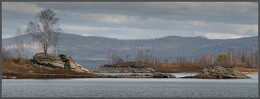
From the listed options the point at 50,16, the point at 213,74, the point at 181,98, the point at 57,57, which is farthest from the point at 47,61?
the point at 181,98

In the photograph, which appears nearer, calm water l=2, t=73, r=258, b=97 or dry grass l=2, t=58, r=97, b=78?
calm water l=2, t=73, r=258, b=97

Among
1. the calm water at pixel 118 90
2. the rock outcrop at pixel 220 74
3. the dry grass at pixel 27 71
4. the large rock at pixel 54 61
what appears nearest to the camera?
the calm water at pixel 118 90

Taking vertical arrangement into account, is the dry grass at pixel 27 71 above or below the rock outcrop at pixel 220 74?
above

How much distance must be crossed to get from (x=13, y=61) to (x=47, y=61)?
7.88 metres

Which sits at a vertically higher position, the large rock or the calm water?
the large rock

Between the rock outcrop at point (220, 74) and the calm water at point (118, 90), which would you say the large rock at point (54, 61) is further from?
the rock outcrop at point (220, 74)

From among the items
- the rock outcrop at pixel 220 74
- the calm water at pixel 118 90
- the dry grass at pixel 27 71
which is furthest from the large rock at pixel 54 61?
the rock outcrop at pixel 220 74

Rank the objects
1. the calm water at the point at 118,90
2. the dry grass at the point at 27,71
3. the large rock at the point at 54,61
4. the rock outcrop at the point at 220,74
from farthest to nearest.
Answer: the rock outcrop at the point at 220,74, the large rock at the point at 54,61, the dry grass at the point at 27,71, the calm water at the point at 118,90

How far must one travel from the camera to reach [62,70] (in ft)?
442

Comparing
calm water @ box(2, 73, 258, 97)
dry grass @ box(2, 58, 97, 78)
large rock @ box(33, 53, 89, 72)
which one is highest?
large rock @ box(33, 53, 89, 72)

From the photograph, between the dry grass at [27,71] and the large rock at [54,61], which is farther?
the large rock at [54,61]

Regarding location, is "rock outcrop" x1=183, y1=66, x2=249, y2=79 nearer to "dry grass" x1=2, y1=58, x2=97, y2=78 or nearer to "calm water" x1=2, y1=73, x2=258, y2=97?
"dry grass" x1=2, y1=58, x2=97, y2=78

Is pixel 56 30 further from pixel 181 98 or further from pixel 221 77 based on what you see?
pixel 181 98

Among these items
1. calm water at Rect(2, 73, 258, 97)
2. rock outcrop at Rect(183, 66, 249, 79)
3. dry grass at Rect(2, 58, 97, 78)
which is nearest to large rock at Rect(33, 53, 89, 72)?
dry grass at Rect(2, 58, 97, 78)
